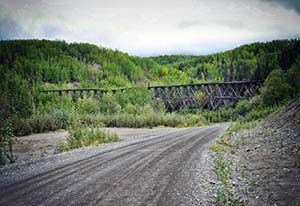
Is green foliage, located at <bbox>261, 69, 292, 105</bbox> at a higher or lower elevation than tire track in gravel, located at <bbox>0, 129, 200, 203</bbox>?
higher

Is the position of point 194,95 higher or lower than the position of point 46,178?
higher

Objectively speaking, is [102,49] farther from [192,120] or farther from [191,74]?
[192,120]

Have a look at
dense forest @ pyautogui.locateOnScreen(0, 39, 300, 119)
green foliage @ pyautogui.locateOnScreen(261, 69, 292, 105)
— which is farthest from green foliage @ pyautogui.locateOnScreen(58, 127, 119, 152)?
dense forest @ pyautogui.locateOnScreen(0, 39, 300, 119)

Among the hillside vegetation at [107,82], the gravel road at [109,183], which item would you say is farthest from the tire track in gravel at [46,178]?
the hillside vegetation at [107,82]

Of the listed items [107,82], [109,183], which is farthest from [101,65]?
[109,183]

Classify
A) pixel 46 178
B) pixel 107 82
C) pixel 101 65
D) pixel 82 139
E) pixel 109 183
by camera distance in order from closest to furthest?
pixel 109 183 < pixel 46 178 < pixel 82 139 < pixel 107 82 < pixel 101 65

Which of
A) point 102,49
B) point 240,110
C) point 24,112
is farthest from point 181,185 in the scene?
point 102,49

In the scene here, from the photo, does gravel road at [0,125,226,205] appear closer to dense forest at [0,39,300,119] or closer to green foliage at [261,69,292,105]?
green foliage at [261,69,292,105]

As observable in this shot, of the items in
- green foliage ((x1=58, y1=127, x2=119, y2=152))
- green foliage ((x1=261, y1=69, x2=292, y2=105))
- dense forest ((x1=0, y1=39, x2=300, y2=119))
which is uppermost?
dense forest ((x1=0, y1=39, x2=300, y2=119))

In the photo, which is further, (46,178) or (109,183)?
(46,178)

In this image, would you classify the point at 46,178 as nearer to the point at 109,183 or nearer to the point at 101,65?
the point at 109,183

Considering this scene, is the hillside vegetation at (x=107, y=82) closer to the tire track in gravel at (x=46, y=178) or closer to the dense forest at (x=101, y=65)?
the dense forest at (x=101, y=65)

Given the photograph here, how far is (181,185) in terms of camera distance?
604cm

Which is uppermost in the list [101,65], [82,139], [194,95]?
[101,65]
